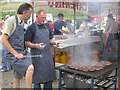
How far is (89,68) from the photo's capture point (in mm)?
3641

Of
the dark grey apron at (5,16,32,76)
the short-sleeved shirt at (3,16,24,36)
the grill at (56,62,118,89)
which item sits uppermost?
the short-sleeved shirt at (3,16,24,36)

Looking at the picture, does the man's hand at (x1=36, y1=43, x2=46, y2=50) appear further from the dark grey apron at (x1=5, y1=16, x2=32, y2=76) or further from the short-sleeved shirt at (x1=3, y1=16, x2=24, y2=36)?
the short-sleeved shirt at (x1=3, y1=16, x2=24, y2=36)

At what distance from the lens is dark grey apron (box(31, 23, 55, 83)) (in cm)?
353

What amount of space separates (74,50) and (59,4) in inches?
45.8

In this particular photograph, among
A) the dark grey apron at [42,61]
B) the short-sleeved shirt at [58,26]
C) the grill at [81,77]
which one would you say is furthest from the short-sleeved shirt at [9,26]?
the short-sleeved shirt at [58,26]

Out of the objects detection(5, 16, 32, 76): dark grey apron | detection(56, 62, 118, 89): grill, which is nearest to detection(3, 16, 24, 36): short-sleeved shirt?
detection(5, 16, 32, 76): dark grey apron

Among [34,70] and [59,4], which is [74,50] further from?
[34,70]

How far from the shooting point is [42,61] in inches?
140

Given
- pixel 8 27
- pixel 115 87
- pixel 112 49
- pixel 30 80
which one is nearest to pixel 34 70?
pixel 30 80

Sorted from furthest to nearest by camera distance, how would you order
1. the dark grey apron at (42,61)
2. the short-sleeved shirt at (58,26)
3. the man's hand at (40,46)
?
the short-sleeved shirt at (58,26) < the dark grey apron at (42,61) < the man's hand at (40,46)

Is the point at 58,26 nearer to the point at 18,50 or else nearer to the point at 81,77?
the point at 81,77

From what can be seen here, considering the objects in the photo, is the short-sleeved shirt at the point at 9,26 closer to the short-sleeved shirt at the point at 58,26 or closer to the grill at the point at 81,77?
the grill at the point at 81,77

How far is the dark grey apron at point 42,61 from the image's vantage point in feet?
11.6

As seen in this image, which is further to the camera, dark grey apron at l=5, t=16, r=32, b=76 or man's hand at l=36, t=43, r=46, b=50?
man's hand at l=36, t=43, r=46, b=50
